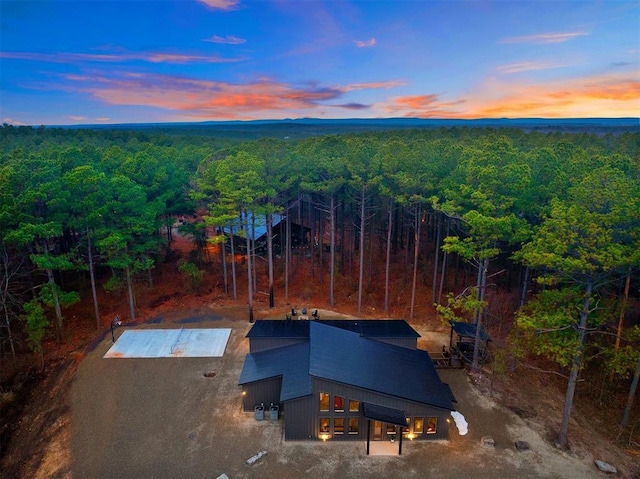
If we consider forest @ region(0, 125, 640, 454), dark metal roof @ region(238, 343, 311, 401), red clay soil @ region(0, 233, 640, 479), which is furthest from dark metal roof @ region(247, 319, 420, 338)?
red clay soil @ region(0, 233, 640, 479)

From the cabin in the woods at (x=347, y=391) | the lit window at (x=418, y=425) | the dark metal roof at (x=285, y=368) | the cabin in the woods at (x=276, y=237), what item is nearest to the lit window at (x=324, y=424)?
the cabin in the woods at (x=347, y=391)

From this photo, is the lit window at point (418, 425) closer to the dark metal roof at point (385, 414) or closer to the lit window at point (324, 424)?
the dark metal roof at point (385, 414)

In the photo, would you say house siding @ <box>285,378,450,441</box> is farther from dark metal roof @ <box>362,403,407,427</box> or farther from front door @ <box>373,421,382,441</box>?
front door @ <box>373,421,382,441</box>

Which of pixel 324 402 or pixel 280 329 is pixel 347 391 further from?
pixel 280 329

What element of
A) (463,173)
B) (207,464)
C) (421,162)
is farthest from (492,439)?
(421,162)

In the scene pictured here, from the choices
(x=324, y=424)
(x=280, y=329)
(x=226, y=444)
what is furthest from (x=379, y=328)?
(x=226, y=444)

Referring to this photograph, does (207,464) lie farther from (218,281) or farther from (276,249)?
(276,249)

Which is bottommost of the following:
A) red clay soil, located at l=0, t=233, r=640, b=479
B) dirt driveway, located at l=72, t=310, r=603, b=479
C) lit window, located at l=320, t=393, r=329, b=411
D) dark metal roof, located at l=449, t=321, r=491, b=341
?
red clay soil, located at l=0, t=233, r=640, b=479

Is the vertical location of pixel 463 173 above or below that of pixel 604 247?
above
